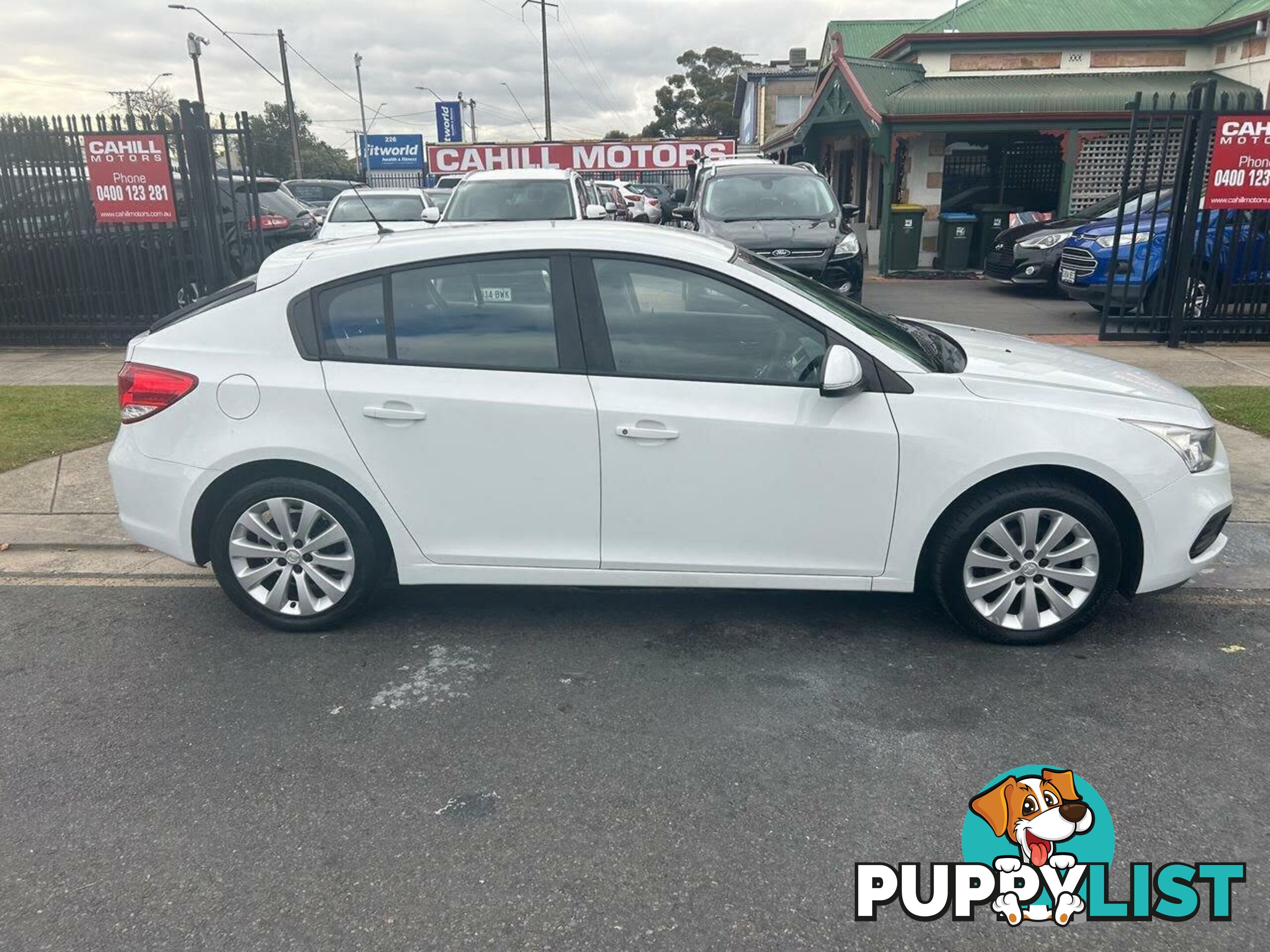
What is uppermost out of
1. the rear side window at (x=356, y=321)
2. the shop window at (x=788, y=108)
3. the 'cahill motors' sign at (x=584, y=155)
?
the shop window at (x=788, y=108)

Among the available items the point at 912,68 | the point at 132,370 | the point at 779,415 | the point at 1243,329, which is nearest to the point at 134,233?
the point at 132,370

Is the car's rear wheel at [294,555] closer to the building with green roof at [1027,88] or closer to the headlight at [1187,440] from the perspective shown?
the headlight at [1187,440]

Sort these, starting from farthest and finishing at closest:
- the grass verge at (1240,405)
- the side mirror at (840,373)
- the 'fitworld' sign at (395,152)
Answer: the 'fitworld' sign at (395,152) → the grass verge at (1240,405) → the side mirror at (840,373)

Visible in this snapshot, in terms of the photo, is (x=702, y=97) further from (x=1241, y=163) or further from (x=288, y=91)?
(x=1241, y=163)

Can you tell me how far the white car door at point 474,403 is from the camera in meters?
3.97

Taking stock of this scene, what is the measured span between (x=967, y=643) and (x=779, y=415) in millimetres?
1241

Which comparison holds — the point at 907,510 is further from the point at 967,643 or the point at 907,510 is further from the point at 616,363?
the point at 616,363

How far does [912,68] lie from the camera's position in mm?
19062

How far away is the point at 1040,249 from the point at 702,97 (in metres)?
61.3

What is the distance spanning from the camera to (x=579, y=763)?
11.0ft

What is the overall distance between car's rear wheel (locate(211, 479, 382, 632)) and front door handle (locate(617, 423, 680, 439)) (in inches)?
45.2

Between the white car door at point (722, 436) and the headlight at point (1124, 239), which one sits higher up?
the headlight at point (1124, 239)

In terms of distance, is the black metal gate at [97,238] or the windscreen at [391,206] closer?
the black metal gate at [97,238]

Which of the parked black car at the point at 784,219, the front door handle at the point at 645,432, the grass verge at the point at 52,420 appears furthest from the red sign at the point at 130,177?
the front door handle at the point at 645,432
